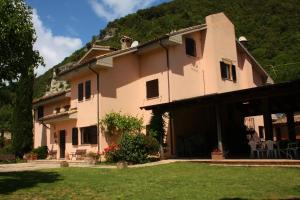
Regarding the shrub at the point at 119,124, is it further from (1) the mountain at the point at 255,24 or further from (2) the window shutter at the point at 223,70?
(1) the mountain at the point at 255,24

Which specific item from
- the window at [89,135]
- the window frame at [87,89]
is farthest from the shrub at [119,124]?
the window frame at [87,89]

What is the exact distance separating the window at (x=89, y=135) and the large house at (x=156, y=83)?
0.06 meters

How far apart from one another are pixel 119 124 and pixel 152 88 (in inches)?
143

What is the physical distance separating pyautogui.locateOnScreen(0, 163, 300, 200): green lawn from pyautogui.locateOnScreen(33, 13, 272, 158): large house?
939 cm

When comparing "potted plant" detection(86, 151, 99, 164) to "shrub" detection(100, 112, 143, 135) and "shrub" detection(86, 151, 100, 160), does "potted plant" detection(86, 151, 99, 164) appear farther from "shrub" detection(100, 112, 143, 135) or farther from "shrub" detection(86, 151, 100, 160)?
"shrub" detection(100, 112, 143, 135)

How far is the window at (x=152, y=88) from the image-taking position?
24859 mm

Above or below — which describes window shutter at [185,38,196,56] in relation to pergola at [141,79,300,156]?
above

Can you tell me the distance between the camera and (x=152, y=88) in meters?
25.1

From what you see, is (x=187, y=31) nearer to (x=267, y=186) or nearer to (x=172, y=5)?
(x=267, y=186)

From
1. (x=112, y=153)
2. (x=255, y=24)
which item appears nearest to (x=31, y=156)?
(x=112, y=153)

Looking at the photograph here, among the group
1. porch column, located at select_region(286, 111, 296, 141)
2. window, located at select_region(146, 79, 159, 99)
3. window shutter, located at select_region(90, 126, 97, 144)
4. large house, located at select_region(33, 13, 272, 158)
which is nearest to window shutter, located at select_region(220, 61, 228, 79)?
large house, located at select_region(33, 13, 272, 158)

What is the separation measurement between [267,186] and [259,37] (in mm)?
39734

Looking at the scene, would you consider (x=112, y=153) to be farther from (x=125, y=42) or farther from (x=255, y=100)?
(x=125, y=42)

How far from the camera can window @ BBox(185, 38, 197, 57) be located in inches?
1022
